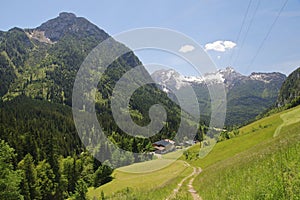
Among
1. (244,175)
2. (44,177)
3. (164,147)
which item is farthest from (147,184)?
(164,147)

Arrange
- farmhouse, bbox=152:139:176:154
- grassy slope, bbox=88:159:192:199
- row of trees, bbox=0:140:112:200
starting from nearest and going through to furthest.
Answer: grassy slope, bbox=88:159:192:199, row of trees, bbox=0:140:112:200, farmhouse, bbox=152:139:176:154

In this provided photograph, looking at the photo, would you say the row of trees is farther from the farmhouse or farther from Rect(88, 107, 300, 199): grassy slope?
the farmhouse

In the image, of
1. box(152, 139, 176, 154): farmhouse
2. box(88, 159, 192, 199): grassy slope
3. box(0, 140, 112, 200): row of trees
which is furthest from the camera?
box(152, 139, 176, 154): farmhouse

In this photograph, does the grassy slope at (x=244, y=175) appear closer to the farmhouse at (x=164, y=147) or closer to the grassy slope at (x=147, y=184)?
the grassy slope at (x=147, y=184)

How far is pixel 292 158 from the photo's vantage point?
42.8 ft

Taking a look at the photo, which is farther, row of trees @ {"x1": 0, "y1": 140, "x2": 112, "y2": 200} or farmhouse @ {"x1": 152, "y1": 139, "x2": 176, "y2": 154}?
farmhouse @ {"x1": 152, "y1": 139, "x2": 176, "y2": 154}

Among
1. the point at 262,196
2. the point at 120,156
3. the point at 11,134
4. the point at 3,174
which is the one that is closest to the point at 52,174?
the point at 11,134

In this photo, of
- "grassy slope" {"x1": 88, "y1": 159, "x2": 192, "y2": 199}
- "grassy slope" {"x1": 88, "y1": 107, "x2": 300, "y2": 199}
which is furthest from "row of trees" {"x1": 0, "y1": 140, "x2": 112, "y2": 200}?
"grassy slope" {"x1": 88, "y1": 107, "x2": 300, "y2": 199}

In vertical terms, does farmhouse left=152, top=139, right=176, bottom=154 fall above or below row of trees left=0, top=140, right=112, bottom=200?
below

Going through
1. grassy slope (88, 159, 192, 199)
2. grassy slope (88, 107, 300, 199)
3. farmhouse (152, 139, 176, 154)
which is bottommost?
farmhouse (152, 139, 176, 154)

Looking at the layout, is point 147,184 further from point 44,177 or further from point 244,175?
point 244,175

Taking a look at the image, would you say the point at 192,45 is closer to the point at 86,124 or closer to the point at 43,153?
the point at 43,153

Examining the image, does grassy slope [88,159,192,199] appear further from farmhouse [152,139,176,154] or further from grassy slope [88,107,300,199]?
farmhouse [152,139,176,154]

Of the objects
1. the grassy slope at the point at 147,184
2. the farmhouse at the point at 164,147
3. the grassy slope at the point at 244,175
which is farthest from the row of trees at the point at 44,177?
the farmhouse at the point at 164,147
